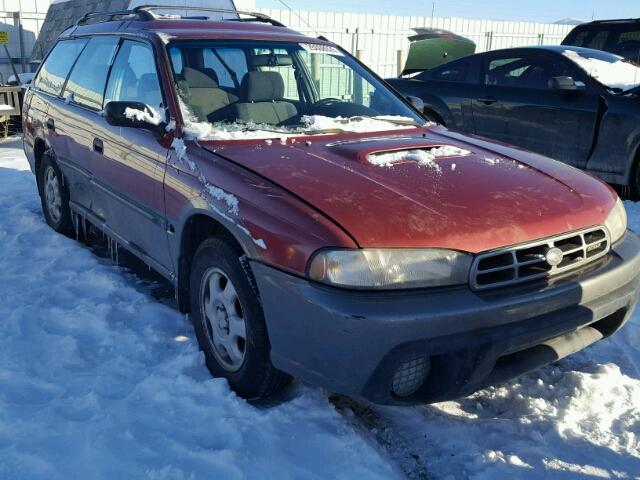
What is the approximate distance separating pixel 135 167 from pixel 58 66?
217cm

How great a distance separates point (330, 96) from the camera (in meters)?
3.93

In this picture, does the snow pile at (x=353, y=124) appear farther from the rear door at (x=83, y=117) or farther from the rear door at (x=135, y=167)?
the rear door at (x=83, y=117)

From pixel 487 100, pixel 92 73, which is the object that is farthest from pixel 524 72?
pixel 92 73

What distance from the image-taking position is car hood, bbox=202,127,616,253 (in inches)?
94.1

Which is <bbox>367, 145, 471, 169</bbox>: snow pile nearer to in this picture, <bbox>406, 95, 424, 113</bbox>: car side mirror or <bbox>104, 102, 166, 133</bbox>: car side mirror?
<bbox>406, 95, 424, 113</bbox>: car side mirror

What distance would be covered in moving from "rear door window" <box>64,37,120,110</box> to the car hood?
1.55 metres

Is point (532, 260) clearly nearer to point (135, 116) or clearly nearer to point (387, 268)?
point (387, 268)

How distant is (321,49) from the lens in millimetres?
4211

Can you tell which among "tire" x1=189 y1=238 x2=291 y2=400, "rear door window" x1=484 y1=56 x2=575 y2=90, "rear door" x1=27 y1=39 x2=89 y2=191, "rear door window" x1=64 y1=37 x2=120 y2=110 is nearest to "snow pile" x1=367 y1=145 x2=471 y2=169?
"tire" x1=189 y1=238 x2=291 y2=400

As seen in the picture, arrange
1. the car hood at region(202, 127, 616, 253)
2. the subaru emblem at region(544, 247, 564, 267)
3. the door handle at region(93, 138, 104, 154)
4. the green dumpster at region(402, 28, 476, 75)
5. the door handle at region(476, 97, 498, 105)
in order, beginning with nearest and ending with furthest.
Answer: the car hood at region(202, 127, 616, 253) < the subaru emblem at region(544, 247, 564, 267) < the door handle at region(93, 138, 104, 154) < the door handle at region(476, 97, 498, 105) < the green dumpster at region(402, 28, 476, 75)

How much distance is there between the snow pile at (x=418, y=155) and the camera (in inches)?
117

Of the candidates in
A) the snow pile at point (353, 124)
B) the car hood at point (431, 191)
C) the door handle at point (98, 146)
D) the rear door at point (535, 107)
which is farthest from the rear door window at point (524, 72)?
the door handle at point (98, 146)

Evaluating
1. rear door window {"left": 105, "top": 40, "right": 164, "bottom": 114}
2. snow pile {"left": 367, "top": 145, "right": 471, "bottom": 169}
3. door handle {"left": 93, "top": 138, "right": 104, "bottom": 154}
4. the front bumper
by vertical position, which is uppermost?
rear door window {"left": 105, "top": 40, "right": 164, "bottom": 114}

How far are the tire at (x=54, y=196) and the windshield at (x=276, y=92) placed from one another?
1877 millimetres
